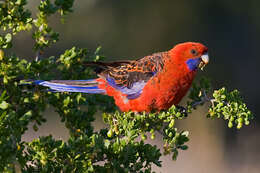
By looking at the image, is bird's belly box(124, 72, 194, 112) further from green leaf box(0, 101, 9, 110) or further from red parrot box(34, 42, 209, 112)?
green leaf box(0, 101, 9, 110)

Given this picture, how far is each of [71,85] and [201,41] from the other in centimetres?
711

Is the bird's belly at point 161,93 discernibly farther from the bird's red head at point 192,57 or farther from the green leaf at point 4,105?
the green leaf at point 4,105

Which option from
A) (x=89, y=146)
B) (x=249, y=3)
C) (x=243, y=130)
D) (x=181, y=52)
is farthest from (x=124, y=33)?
(x=89, y=146)

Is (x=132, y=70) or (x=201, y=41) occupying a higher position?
(x=201, y=41)

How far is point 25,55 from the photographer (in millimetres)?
12664

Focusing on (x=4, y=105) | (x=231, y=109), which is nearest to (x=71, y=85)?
(x=4, y=105)

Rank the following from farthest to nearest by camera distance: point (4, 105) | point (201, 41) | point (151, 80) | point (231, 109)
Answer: point (201, 41)
point (151, 80)
point (231, 109)
point (4, 105)

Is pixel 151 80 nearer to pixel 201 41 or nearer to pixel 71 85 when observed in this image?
pixel 71 85

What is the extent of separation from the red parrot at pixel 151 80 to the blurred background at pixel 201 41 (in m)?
5.50

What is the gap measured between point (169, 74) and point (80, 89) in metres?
0.95

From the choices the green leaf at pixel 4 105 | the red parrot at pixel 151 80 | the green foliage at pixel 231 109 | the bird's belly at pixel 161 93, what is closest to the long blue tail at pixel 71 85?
the red parrot at pixel 151 80

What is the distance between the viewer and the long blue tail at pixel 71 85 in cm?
354

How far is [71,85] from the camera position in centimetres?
384

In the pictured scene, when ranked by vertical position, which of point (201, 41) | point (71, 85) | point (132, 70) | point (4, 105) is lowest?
point (4, 105)
